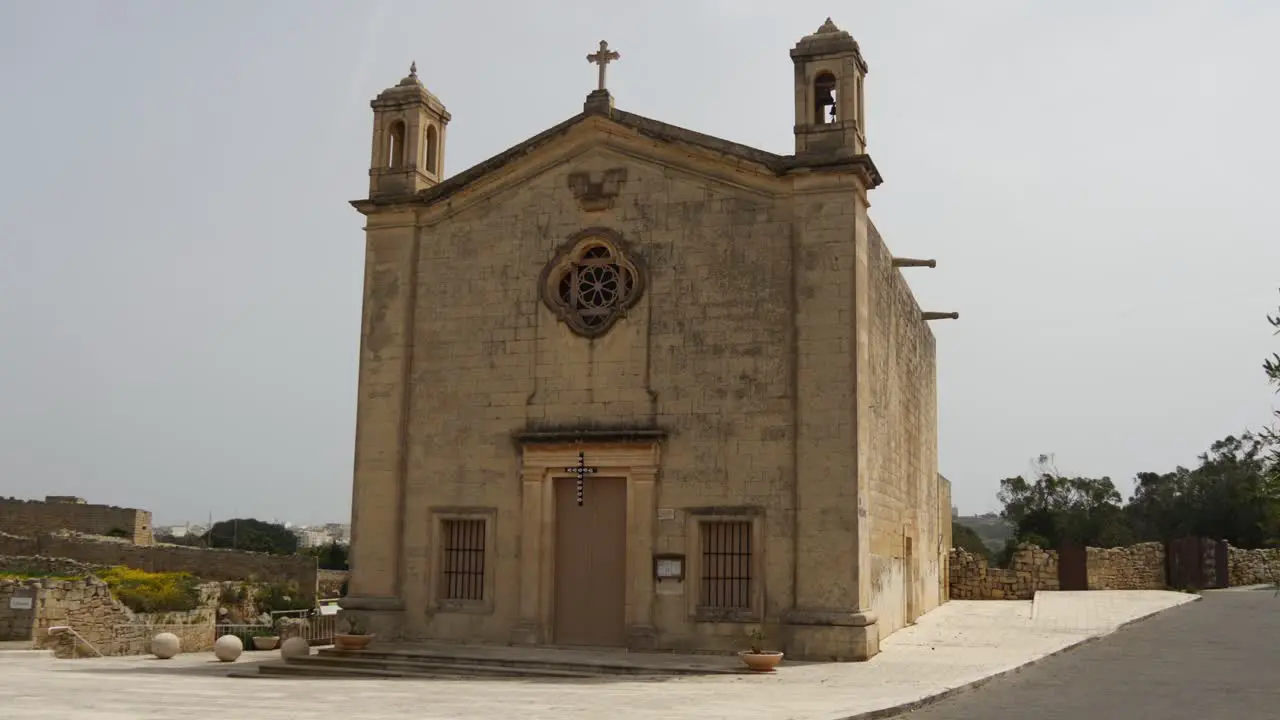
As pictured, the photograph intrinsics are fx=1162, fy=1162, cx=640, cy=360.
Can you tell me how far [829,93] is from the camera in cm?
1781

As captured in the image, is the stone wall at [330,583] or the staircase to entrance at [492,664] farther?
the stone wall at [330,583]

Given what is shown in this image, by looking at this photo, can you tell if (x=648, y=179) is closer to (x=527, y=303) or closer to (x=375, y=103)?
(x=527, y=303)

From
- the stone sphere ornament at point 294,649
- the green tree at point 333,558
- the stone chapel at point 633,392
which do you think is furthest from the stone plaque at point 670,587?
the green tree at point 333,558

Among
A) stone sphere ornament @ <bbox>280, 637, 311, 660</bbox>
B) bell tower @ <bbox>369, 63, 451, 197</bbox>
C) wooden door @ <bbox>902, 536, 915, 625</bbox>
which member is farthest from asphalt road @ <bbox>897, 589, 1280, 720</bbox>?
bell tower @ <bbox>369, 63, 451, 197</bbox>

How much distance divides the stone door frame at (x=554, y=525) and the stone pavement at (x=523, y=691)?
8.66ft

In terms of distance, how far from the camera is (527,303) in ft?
60.3

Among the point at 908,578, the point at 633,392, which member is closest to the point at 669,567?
the point at 633,392

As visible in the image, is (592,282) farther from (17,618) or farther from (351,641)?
(17,618)

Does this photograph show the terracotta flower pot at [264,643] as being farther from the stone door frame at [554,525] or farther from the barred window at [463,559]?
the stone door frame at [554,525]

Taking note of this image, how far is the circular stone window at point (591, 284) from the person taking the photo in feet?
58.5

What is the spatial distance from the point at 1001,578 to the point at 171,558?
26.6 metres

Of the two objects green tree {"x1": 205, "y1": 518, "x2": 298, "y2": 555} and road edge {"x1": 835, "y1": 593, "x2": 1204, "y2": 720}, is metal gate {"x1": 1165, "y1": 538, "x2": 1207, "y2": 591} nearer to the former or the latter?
road edge {"x1": 835, "y1": 593, "x2": 1204, "y2": 720}

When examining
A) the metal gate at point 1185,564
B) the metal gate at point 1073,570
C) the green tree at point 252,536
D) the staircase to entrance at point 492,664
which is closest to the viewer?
the staircase to entrance at point 492,664

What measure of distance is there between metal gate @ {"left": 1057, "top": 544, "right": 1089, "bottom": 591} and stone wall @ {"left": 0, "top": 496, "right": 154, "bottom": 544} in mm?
35696
